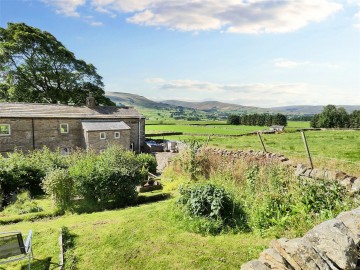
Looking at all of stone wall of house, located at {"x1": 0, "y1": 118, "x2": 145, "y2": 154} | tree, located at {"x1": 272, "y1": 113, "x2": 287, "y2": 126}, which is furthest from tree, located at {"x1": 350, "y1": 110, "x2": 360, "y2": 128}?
stone wall of house, located at {"x1": 0, "y1": 118, "x2": 145, "y2": 154}

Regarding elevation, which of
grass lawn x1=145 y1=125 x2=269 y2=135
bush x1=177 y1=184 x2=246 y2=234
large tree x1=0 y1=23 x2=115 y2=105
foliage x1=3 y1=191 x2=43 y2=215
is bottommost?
foliage x1=3 y1=191 x2=43 y2=215

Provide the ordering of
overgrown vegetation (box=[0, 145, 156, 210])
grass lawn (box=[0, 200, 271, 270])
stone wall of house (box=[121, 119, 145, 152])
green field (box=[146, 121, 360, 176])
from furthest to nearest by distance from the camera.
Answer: stone wall of house (box=[121, 119, 145, 152]), overgrown vegetation (box=[0, 145, 156, 210]), green field (box=[146, 121, 360, 176]), grass lawn (box=[0, 200, 271, 270])

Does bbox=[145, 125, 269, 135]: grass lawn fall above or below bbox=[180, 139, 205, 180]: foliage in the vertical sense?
below

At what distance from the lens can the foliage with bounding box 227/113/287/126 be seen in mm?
92125

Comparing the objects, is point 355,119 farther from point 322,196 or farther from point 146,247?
point 146,247

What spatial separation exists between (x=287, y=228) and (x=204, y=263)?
243 centimetres

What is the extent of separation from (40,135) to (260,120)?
77.6 m

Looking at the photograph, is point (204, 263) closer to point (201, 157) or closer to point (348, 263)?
point (348, 263)

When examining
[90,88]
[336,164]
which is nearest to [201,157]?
[336,164]

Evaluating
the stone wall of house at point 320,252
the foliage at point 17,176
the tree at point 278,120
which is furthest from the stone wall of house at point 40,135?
the tree at point 278,120

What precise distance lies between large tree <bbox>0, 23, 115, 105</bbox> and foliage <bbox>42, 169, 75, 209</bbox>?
1115 inches

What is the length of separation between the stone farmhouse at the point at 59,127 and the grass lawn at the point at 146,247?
21535 millimetres

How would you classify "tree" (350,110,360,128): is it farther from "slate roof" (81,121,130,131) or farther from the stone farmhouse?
"slate roof" (81,121,130,131)

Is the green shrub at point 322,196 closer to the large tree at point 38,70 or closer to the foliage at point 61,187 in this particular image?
the foliage at point 61,187
